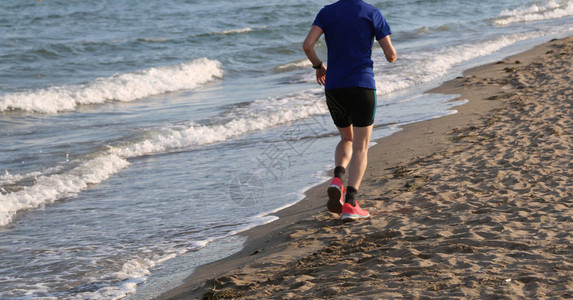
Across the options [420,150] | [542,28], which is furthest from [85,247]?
[542,28]

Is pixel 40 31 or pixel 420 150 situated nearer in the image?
pixel 420 150

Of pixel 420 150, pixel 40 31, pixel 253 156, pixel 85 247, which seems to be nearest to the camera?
pixel 85 247

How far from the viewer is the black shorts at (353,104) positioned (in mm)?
4738

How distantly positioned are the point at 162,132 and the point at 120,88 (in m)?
4.84

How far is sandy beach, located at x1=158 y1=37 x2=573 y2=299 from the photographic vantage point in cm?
340

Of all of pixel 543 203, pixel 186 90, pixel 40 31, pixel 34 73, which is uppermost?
pixel 40 31

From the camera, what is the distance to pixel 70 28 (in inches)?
977

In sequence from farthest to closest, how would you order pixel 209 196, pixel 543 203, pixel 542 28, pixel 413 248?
1. pixel 542 28
2. pixel 209 196
3. pixel 543 203
4. pixel 413 248

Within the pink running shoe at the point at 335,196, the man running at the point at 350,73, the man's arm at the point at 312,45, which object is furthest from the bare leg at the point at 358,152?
the man's arm at the point at 312,45

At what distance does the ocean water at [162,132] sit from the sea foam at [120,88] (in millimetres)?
41

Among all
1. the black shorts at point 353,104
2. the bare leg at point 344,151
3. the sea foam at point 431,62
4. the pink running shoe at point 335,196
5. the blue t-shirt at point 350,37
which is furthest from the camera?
the sea foam at point 431,62

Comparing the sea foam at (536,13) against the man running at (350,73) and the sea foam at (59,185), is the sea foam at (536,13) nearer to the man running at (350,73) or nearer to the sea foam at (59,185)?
the sea foam at (59,185)

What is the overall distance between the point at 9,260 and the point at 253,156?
11.3 ft

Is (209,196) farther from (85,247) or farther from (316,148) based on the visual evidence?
(316,148)
